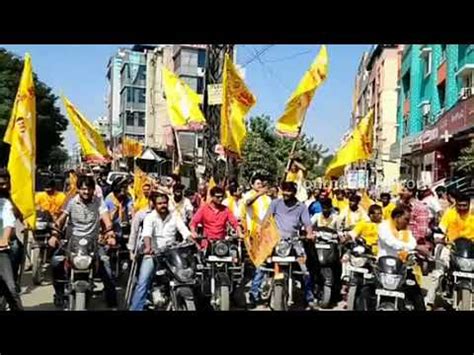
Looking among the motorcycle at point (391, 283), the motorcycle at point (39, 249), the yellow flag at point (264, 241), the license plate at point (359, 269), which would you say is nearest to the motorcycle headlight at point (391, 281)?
the motorcycle at point (391, 283)

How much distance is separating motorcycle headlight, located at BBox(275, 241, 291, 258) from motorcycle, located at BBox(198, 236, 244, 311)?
0.50 meters

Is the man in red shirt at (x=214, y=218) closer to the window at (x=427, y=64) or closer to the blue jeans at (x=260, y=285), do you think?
the blue jeans at (x=260, y=285)

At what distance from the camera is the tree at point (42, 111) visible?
2091 cm

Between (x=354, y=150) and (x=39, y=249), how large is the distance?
4370mm

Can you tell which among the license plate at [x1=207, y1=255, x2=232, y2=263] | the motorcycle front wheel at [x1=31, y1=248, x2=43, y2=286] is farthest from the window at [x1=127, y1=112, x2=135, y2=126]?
the license plate at [x1=207, y1=255, x2=232, y2=263]

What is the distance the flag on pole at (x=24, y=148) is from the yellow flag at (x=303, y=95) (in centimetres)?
333

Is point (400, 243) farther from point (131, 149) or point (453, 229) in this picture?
point (131, 149)

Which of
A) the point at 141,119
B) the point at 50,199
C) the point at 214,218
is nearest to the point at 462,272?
the point at 214,218

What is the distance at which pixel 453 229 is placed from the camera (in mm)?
6984

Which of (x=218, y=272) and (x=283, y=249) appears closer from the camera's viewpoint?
(x=283, y=249)

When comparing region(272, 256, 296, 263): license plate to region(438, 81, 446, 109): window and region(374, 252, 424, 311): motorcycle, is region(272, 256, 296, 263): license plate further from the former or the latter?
region(438, 81, 446, 109): window

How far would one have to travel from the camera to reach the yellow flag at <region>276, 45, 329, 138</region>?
27.5 ft
